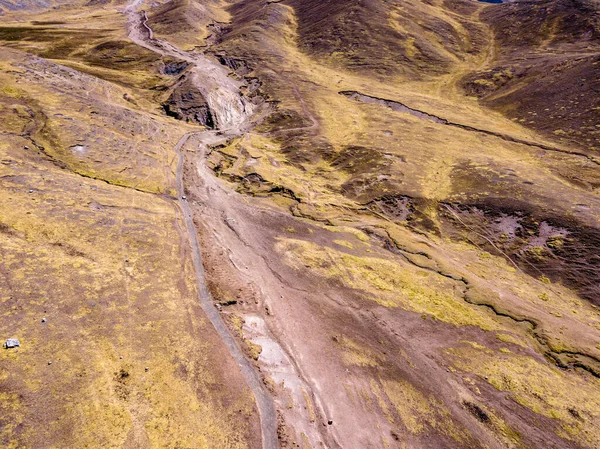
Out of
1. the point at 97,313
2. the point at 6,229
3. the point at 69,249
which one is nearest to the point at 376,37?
the point at 69,249

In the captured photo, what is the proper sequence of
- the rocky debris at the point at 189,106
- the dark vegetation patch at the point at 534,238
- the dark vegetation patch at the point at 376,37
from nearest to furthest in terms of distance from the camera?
1. the dark vegetation patch at the point at 534,238
2. the rocky debris at the point at 189,106
3. the dark vegetation patch at the point at 376,37

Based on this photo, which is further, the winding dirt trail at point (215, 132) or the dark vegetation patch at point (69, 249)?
the dark vegetation patch at point (69, 249)

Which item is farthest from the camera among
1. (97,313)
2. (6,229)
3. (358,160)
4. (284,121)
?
(284,121)

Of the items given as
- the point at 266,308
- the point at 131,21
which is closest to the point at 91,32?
the point at 131,21

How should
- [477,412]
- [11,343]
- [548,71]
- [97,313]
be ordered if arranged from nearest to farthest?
1. [11,343]
2. [97,313]
3. [477,412]
4. [548,71]

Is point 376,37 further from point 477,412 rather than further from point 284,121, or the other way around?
point 477,412

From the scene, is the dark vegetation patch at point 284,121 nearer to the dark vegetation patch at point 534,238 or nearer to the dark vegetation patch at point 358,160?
the dark vegetation patch at point 358,160

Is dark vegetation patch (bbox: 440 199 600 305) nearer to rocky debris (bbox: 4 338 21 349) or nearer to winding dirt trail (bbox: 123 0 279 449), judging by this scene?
winding dirt trail (bbox: 123 0 279 449)

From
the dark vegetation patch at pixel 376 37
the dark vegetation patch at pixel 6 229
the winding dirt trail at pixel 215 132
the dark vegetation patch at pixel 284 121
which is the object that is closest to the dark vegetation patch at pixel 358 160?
the dark vegetation patch at pixel 284 121

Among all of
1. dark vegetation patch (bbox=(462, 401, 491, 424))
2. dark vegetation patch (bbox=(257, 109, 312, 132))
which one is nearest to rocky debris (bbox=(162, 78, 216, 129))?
dark vegetation patch (bbox=(257, 109, 312, 132))
